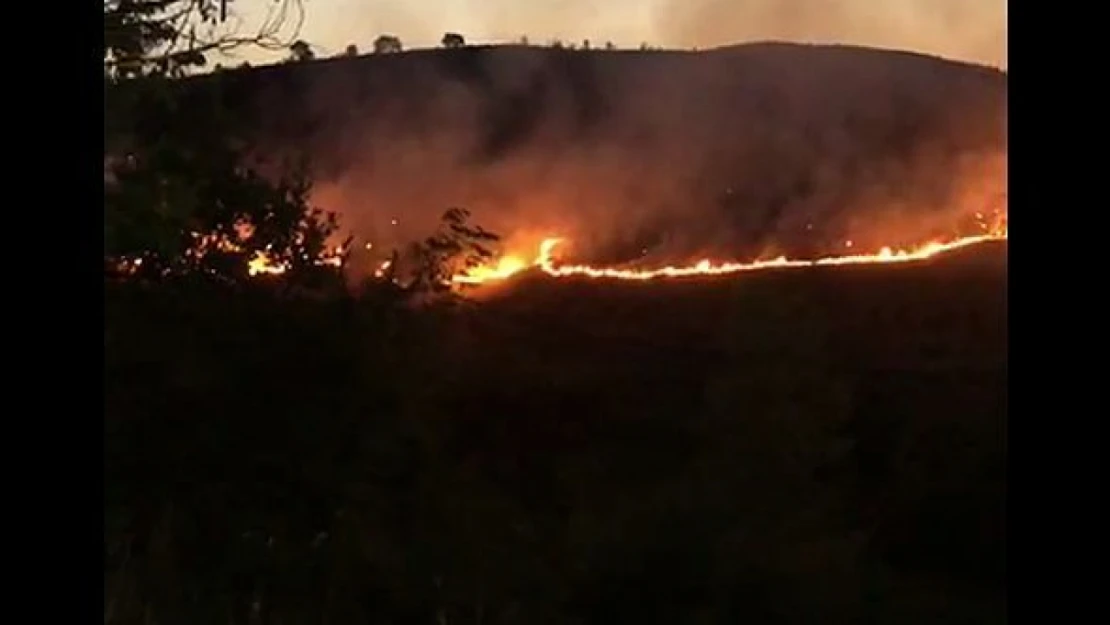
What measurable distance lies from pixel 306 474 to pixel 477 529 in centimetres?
91

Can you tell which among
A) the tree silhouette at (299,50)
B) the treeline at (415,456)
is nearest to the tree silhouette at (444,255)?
the treeline at (415,456)

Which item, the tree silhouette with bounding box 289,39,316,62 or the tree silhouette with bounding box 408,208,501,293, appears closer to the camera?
the tree silhouette with bounding box 289,39,316,62

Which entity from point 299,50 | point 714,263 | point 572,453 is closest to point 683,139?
point 714,263

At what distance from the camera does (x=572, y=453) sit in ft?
29.2

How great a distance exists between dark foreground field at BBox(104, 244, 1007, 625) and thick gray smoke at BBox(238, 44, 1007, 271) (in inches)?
30.1

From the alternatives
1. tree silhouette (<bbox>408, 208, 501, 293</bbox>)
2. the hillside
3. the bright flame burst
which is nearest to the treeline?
tree silhouette (<bbox>408, 208, 501, 293</bbox>)

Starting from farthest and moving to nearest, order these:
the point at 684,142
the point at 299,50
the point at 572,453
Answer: the point at 684,142 < the point at 572,453 < the point at 299,50

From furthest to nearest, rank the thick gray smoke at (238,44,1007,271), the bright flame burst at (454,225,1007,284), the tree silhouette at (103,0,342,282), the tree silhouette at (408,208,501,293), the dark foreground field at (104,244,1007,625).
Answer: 1. the thick gray smoke at (238,44,1007,271)
2. the bright flame burst at (454,225,1007,284)
3. the tree silhouette at (408,208,501,293)
4. the dark foreground field at (104,244,1007,625)
5. the tree silhouette at (103,0,342,282)

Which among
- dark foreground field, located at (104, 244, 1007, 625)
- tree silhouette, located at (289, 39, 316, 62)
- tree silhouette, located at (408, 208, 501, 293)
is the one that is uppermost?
tree silhouette, located at (289, 39, 316, 62)

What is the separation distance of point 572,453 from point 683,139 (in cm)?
397

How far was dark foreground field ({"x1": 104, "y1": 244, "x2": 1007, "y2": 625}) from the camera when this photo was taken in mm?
5801

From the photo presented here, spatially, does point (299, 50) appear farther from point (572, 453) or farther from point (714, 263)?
point (714, 263)

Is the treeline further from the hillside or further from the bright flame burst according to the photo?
the hillside

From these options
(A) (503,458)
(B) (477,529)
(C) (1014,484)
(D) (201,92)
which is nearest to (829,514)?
(A) (503,458)
